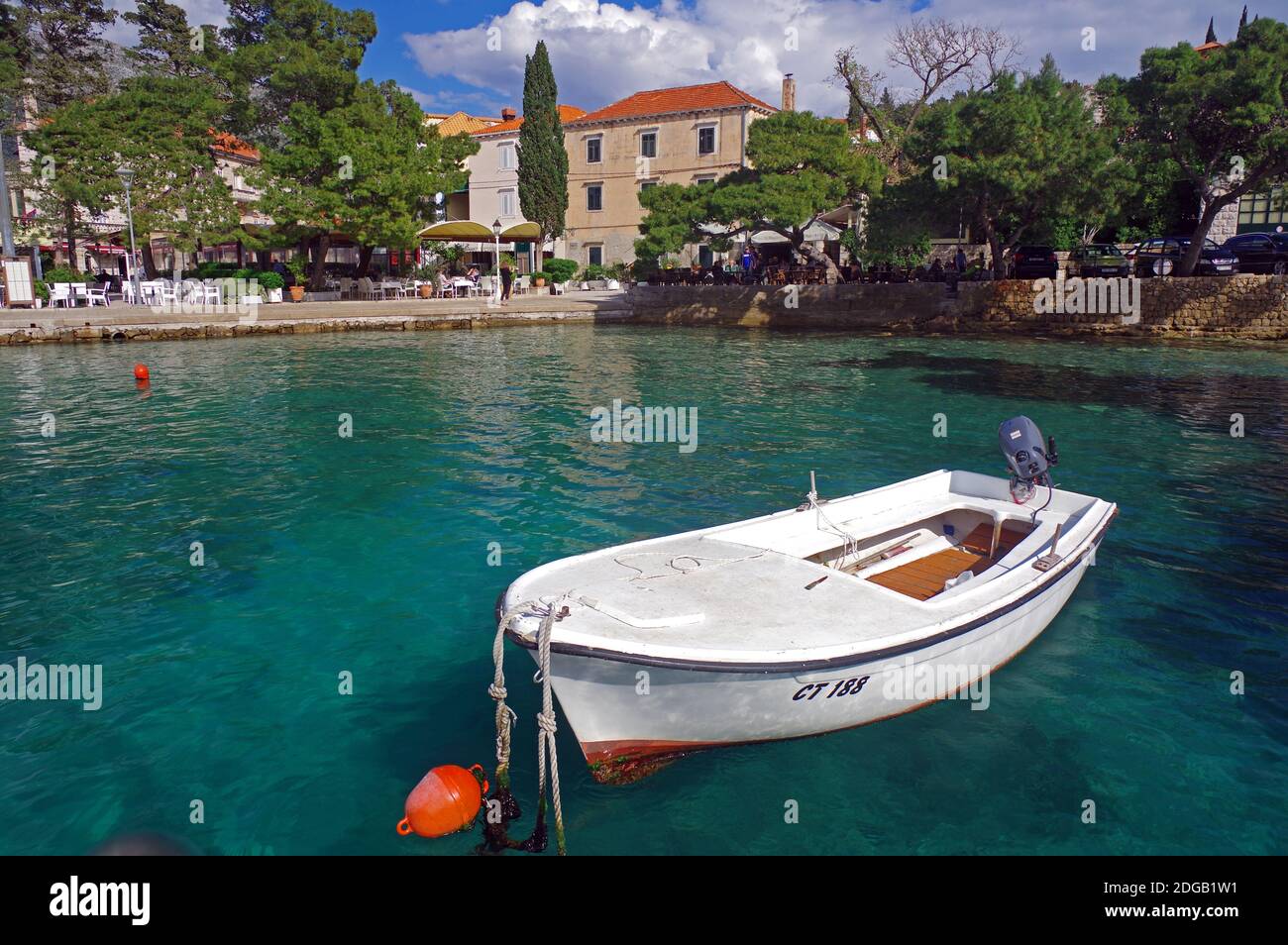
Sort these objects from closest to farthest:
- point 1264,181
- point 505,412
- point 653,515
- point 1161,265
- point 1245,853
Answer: point 1245,853, point 653,515, point 505,412, point 1264,181, point 1161,265

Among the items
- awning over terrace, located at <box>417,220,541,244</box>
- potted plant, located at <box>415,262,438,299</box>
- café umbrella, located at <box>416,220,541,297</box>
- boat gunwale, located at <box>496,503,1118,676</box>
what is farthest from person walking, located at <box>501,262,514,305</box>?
boat gunwale, located at <box>496,503,1118,676</box>

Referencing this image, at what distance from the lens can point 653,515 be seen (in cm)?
1063

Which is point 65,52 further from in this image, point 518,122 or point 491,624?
point 491,624

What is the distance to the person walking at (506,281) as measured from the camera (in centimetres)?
4120

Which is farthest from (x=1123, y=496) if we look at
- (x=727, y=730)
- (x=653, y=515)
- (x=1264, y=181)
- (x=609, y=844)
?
(x=1264, y=181)

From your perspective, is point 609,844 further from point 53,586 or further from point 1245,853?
point 53,586

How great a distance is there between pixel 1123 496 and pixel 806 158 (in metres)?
24.1

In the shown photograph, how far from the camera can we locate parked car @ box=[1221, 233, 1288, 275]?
2886 centimetres

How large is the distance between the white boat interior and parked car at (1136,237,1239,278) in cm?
2735

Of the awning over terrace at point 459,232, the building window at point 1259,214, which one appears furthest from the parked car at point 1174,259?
the awning over terrace at point 459,232

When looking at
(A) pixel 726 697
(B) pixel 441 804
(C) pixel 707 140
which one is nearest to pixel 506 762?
(B) pixel 441 804

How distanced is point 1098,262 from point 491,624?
3334 centimetres

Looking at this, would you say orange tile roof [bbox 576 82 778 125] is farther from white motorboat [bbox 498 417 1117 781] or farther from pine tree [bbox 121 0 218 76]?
white motorboat [bbox 498 417 1117 781]

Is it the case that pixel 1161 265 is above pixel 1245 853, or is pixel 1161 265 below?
above
